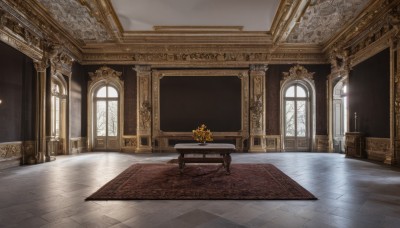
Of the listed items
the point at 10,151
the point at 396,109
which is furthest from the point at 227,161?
the point at 10,151

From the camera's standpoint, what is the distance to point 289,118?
10.9 metres

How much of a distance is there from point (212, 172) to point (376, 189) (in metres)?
3.01

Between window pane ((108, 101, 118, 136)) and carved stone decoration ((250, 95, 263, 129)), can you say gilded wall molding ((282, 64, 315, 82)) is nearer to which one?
carved stone decoration ((250, 95, 263, 129))

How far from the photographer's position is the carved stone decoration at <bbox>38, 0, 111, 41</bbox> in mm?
7086

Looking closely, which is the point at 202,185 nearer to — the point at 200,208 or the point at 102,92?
the point at 200,208

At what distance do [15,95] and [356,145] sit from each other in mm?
10063

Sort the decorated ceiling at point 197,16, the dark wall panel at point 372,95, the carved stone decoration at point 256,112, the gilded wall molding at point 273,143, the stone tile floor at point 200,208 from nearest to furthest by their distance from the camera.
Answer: the stone tile floor at point 200,208, the decorated ceiling at point 197,16, the dark wall panel at point 372,95, the carved stone decoration at point 256,112, the gilded wall molding at point 273,143

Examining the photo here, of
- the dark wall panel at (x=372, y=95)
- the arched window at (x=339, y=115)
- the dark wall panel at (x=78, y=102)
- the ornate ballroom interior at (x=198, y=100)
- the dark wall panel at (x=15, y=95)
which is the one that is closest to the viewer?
→ the ornate ballroom interior at (x=198, y=100)

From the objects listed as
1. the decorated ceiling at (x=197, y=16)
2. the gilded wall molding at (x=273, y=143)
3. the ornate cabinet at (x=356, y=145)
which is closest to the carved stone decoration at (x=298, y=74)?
the decorated ceiling at (x=197, y=16)

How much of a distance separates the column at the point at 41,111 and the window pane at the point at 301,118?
30.3ft

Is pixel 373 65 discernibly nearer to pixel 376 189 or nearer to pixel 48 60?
pixel 376 189

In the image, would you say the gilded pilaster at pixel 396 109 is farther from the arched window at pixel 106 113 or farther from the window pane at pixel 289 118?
the arched window at pixel 106 113

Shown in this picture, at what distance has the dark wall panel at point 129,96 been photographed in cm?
A: 1078

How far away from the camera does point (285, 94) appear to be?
10898 millimetres
